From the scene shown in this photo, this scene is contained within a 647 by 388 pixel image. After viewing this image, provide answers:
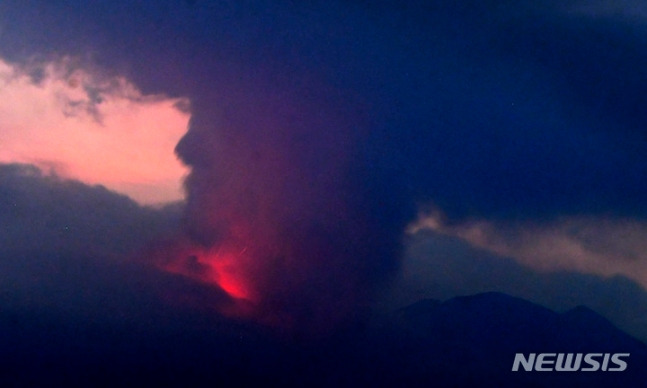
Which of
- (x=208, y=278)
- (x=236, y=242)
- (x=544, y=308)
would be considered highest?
(x=544, y=308)

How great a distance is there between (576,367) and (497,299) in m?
0.99

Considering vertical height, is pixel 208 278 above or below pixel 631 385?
below

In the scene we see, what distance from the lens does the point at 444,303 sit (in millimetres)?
6398

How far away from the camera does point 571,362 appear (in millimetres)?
6277

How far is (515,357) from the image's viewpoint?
6332 millimetres

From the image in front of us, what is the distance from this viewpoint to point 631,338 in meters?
6.34

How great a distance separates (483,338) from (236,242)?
8.64 ft

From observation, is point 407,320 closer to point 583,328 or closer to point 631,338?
point 583,328

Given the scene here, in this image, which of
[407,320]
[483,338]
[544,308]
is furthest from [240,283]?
[544,308]

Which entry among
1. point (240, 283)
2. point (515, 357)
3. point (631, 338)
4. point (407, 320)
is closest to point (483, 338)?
point (515, 357)

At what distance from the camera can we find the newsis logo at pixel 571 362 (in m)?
6.27

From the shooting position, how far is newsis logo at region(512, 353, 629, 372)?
20.6ft

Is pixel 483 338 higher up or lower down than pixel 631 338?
lower down

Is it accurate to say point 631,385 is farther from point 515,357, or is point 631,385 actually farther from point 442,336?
point 442,336
